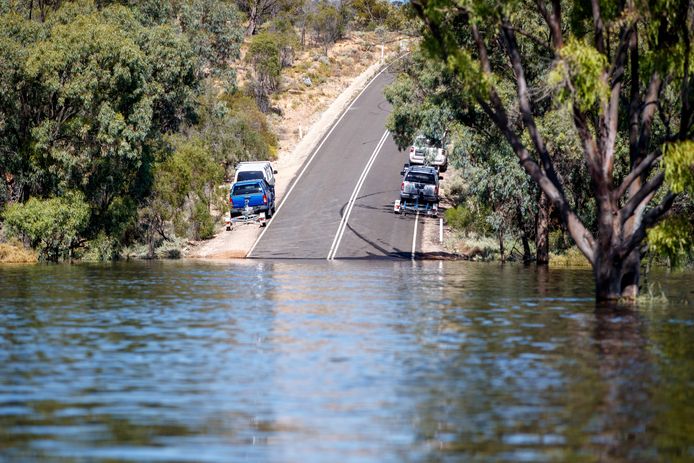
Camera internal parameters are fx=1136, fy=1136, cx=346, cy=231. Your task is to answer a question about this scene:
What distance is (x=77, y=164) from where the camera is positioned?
49.0m

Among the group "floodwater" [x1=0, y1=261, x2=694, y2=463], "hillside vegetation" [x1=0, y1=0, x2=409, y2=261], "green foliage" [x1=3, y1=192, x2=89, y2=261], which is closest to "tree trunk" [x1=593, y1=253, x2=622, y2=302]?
"floodwater" [x1=0, y1=261, x2=694, y2=463]

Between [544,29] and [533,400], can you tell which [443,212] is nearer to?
[544,29]

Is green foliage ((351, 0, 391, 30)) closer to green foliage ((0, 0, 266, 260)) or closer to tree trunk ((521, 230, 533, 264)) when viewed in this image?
green foliage ((0, 0, 266, 260))

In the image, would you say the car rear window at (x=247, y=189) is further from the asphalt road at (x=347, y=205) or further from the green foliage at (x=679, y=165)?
the green foliage at (x=679, y=165)

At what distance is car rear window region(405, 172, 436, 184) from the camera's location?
2350 inches

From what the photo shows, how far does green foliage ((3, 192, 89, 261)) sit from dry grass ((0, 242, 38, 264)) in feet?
2.14

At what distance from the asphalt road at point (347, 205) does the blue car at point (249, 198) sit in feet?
3.84

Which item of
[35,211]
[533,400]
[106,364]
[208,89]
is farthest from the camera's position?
[208,89]

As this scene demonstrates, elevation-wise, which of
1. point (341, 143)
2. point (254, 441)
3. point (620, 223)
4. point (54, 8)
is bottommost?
point (254, 441)

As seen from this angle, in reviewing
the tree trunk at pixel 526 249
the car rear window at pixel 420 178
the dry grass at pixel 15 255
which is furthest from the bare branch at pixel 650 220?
the car rear window at pixel 420 178

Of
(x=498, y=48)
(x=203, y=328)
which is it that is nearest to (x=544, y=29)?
(x=498, y=48)

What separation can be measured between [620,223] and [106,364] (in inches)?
563

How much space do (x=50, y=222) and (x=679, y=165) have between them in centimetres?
3081

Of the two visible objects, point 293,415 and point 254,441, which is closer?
point 254,441
